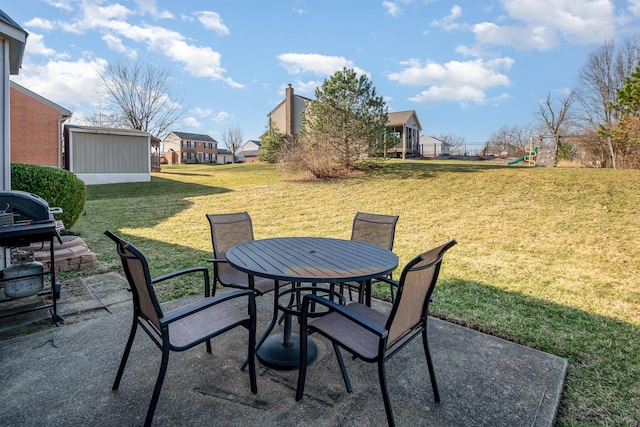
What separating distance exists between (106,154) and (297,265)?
17.6m

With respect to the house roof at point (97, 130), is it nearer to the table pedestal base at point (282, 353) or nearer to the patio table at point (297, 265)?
the patio table at point (297, 265)

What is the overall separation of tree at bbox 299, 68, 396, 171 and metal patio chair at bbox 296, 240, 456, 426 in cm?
1168

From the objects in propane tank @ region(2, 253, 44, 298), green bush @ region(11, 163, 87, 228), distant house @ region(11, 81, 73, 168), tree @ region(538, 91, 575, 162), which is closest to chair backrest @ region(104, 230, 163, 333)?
propane tank @ region(2, 253, 44, 298)

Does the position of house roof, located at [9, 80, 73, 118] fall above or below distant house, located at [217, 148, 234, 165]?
below

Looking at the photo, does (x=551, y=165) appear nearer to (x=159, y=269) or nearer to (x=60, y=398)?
(x=159, y=269)

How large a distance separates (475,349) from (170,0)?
9.33 meters

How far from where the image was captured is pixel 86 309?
3.26 metres

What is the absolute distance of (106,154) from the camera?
53.2 feet

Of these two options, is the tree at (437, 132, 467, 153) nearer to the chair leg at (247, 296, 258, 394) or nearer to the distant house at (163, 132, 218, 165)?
the distant house at (163, 132, 218, 165)

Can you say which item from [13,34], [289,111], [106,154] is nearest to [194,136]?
[289,111]

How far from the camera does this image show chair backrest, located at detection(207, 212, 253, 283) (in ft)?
10.5

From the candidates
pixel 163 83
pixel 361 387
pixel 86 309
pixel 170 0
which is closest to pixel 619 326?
pixel 361 387

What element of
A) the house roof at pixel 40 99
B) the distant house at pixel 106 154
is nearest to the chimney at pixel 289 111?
the distant house at pixel 106 154

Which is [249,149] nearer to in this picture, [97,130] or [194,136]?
[194,136]
